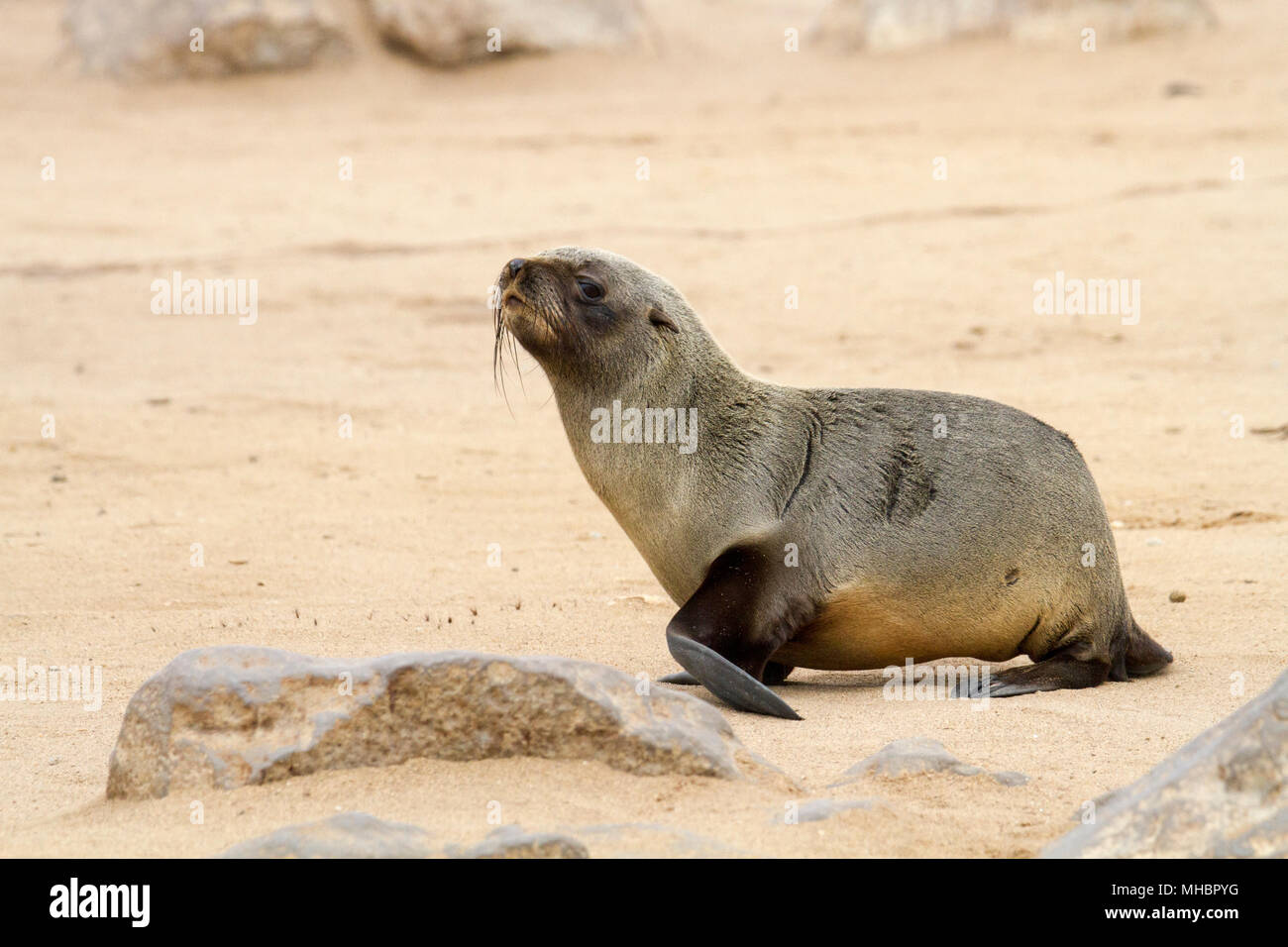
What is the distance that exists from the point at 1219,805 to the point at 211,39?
788 inches

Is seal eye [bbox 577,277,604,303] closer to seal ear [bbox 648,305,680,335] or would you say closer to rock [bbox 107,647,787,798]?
seal ear [bbox 648,305,680,335]

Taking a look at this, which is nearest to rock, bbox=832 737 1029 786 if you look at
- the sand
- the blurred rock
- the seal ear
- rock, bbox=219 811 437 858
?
the sand

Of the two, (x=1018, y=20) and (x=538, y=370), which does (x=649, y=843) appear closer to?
(x=538, y=370)

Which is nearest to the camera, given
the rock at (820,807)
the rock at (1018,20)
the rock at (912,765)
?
the rock at (820,807)

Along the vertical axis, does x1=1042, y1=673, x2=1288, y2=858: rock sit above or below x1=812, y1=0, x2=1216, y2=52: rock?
below

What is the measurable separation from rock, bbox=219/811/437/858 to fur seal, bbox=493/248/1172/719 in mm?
2390

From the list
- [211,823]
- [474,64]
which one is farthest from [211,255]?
[211,823]

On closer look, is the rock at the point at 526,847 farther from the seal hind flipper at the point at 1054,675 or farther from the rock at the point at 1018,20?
the rock at the point at 1018,20

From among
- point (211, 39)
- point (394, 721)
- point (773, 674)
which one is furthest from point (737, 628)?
point (211, 39)

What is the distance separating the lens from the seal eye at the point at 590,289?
608cm

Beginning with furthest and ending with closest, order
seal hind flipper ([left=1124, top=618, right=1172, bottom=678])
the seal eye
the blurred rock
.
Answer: seal hind flipper ([left=1124, top=618, right=1172, bottom=678])
the seal eye
the blurred rock

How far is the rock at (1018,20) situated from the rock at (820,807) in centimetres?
1952

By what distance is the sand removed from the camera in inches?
187

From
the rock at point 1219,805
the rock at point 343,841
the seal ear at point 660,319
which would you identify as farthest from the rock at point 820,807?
the seal ear at point 660,319
